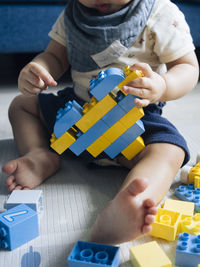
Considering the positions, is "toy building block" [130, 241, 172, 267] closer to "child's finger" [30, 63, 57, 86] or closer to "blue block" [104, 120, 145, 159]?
"blue block" [104, 120, 145, 159]

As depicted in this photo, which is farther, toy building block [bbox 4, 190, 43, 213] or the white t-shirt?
the white t-shirt

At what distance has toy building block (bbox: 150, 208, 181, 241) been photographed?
0.53 meters

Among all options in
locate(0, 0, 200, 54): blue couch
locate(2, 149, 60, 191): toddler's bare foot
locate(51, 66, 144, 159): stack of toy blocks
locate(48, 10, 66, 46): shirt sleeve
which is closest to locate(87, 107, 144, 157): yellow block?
locate(51, 66, 144, 159): stack of toy blocks

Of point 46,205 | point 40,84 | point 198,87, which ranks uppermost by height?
point 40,84

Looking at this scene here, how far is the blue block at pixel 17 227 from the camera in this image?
1.70ft

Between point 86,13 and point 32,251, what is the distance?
0.46m

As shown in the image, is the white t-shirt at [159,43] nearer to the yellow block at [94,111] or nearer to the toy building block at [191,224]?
the yellow block at [94,111]

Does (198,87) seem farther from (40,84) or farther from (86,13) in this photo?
(40,84)

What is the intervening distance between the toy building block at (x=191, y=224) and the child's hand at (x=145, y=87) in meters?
0.18

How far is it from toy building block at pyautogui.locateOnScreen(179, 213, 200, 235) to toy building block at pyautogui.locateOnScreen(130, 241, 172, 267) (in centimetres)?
6

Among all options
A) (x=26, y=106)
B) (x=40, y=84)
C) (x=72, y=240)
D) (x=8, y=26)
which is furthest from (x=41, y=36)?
(x=72, y=240)

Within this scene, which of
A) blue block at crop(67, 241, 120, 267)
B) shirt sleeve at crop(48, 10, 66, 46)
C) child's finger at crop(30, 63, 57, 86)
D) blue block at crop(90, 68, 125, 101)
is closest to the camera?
blue block at crop(67, 241, 120, 267)

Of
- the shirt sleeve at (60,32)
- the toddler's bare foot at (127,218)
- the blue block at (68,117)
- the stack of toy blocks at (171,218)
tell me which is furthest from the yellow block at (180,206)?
the shirt sleeve at (60,32)

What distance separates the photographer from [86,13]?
2.42 ft
